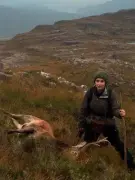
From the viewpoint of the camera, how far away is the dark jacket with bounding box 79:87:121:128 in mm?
8156

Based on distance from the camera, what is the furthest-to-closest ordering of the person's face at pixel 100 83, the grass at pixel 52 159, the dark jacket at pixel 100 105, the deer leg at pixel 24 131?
the dark jacket at pixel 100 105
the person's face at pixel 100 83
the deer leg at pixel 24 131
the grass at pixel 52 159

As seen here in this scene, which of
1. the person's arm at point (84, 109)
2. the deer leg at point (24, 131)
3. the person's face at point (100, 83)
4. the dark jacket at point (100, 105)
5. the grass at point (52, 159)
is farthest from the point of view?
the person's arm at point (84, 109)

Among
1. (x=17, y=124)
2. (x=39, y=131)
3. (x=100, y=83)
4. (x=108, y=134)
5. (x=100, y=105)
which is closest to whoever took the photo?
(x=39, y=131)

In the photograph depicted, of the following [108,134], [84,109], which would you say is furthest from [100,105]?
[108,134]

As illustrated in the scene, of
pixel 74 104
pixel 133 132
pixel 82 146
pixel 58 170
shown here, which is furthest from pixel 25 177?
pixel 74 104

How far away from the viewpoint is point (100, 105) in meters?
8.16

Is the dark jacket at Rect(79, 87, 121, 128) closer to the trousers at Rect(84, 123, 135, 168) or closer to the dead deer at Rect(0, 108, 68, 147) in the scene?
the trousers at Rect(84, 123, 135, 168)

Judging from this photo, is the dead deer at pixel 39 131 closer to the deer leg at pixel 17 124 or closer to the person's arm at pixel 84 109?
the deer leg at pixel 17 124

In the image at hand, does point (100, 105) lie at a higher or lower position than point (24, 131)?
higher

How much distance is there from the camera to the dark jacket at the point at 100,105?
8156 mm

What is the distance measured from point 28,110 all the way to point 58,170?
4308mm

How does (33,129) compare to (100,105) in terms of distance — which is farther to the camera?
(100,105)

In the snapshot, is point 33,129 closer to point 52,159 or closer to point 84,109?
point 52,159

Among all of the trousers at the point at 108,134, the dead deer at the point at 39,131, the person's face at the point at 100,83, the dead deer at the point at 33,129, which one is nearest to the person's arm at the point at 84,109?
the trousers at the point at 108,134
